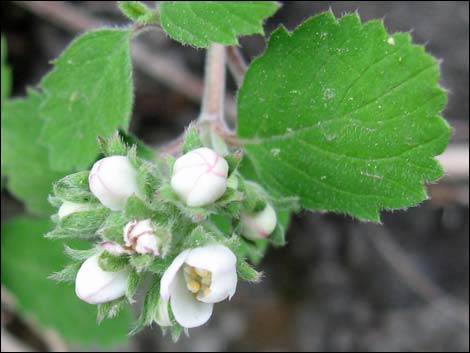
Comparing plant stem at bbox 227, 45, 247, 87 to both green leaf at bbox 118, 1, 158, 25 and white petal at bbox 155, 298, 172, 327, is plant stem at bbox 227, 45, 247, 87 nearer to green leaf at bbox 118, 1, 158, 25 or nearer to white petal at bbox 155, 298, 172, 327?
green leaf at bbox 118, 1, 158, 25

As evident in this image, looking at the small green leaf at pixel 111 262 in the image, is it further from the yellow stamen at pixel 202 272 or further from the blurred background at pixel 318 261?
the blurred background at pixel 318 261

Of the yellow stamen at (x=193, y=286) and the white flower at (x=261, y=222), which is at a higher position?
the white flower at (x=261, y=222)

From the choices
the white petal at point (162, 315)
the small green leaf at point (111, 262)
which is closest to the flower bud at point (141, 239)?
the small green leaf at point (111, 262)

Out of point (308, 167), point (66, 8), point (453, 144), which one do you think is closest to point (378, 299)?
point (453, 144)

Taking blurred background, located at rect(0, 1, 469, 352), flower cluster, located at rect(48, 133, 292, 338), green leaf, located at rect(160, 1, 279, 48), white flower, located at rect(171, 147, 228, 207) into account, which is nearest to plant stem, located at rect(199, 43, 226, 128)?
green leaf, located at rect(160, 1, 279, 48)

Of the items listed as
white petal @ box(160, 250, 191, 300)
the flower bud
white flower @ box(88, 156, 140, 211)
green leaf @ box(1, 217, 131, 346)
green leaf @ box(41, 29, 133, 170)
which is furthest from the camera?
green leaf @ box(1, 217, 131, 346)

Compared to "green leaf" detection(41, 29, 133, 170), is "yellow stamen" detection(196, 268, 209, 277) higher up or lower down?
lower down

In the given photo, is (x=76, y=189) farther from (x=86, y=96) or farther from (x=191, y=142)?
(x=86, y=96)
